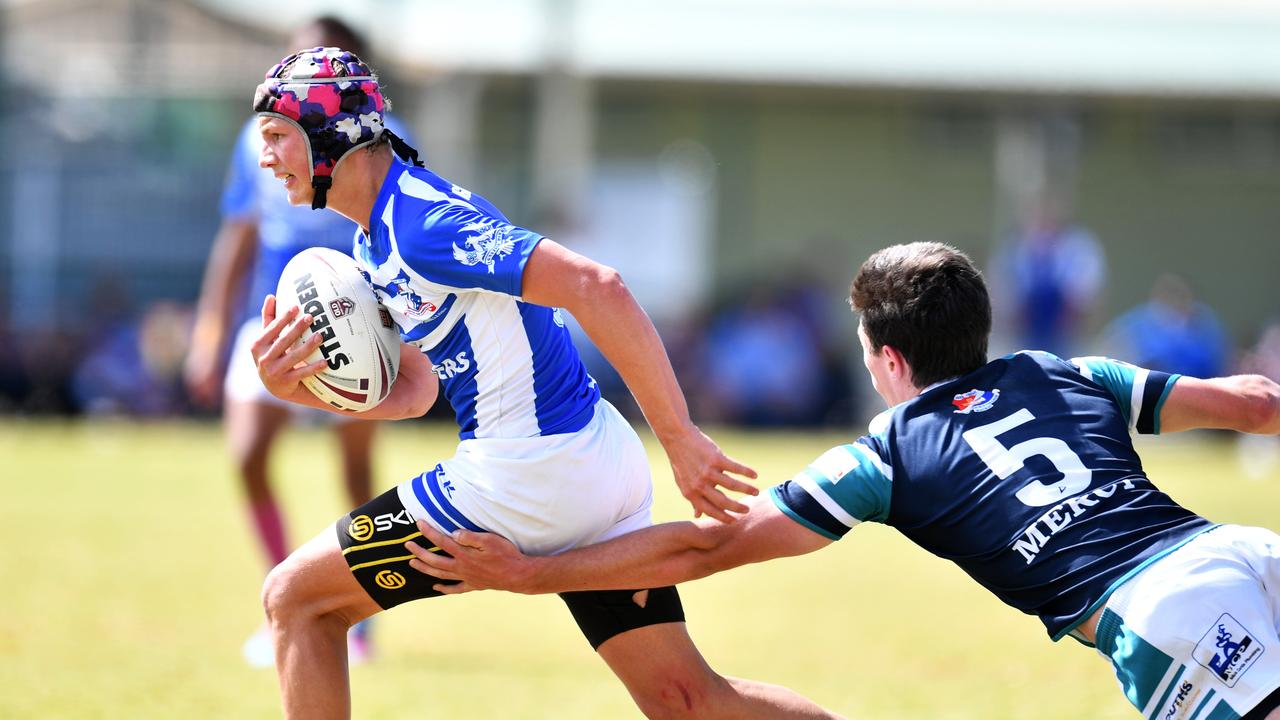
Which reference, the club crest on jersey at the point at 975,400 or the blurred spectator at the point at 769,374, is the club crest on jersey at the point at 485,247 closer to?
the club crest on jersey at the point at 975,400

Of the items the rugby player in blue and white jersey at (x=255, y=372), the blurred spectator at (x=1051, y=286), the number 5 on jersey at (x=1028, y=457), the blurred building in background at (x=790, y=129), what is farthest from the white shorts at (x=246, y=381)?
the blurred building in background at (x=790, y=129)

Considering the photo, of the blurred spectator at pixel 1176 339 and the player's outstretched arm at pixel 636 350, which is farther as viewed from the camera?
the blurred spectator at pixel 1176 339

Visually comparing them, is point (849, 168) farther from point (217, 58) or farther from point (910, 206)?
point (217, 58)

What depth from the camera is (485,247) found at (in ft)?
12.8

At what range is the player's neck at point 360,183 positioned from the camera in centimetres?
425

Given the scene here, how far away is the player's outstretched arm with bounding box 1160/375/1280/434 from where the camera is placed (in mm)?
3984

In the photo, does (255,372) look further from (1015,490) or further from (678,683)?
(1015,490)

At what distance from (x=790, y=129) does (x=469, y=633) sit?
2054 cm

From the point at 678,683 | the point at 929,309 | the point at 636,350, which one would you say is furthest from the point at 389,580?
the point at 929,309

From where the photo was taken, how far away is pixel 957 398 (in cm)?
382

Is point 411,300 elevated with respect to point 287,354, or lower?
elevated

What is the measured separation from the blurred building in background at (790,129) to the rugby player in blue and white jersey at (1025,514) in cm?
2110

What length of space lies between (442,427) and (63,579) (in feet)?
43.7

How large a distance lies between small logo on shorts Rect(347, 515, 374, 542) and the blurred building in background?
20913mm
